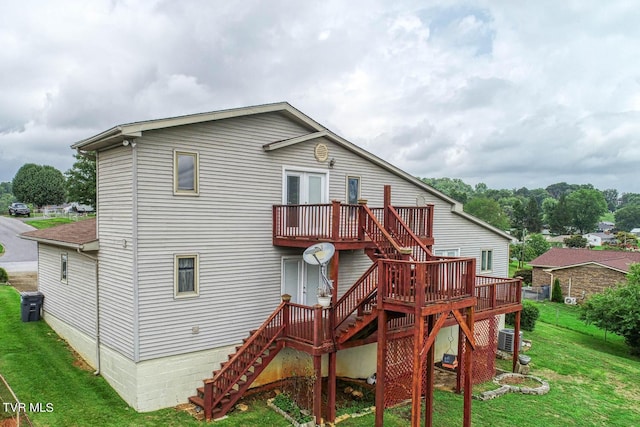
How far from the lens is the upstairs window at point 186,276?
10984 millimetres

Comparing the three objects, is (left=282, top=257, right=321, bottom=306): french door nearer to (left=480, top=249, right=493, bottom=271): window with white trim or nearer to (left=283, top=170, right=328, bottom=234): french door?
(left=283, top=170, right=328, bottom=234): french door

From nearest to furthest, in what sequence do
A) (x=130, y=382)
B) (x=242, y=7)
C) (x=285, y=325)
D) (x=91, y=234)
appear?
1. (x=130, y=382)
2. (x=285, y=325)
3. (x=91, y=234)
4. (x=242, y=7)

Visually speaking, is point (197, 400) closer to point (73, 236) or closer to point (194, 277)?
point (194, 277)

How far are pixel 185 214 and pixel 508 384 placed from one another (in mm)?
11683

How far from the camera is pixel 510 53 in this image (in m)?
23.7

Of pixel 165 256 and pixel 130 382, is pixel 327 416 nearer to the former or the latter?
pixel 130 382

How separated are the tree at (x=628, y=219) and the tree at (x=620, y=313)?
139 meters

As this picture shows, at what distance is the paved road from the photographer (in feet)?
88.2

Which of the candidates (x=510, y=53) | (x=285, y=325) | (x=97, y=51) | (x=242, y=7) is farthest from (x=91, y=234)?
(x=510, y=53)

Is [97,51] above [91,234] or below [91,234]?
above

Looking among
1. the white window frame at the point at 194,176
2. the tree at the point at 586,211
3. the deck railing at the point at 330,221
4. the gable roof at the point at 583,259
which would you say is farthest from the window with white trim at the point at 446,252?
the tree at the point at 586,211

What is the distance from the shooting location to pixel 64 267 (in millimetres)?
14453

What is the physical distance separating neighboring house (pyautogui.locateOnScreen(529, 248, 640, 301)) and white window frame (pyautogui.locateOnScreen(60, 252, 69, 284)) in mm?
38563

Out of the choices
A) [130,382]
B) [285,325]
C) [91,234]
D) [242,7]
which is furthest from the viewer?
[242,7]
